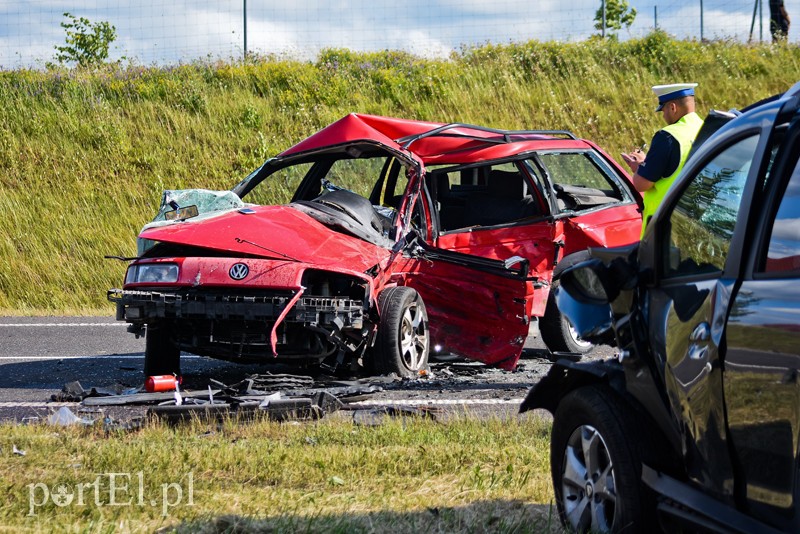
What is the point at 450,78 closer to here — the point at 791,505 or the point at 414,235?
the point at 414,235

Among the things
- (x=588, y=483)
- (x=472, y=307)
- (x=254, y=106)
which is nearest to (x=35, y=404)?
(x=472, y=307)

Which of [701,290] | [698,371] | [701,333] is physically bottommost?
[698,371]

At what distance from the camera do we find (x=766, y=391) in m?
3.04

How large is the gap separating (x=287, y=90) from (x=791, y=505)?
20.8m

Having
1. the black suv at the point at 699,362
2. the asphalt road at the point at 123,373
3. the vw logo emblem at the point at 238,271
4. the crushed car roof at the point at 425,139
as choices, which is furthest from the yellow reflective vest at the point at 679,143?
the black suv at the point at 699,362

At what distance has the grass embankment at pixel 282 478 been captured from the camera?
424cm

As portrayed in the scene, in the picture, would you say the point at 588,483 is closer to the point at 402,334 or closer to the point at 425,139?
the point at 402,334

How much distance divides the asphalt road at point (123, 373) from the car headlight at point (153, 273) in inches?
33.2

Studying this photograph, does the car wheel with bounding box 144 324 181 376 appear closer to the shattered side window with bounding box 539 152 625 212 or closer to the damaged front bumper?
the damaged front bumper

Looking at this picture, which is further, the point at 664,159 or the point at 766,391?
the point at 664,159

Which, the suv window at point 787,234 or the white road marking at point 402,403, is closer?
the suv window at point 787,234

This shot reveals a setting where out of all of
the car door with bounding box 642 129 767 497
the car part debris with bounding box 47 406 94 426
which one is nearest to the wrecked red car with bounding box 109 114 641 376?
the car part debris with bounding box 47 406 94 426

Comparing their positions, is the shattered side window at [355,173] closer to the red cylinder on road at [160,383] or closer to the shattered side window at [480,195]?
the shattered side window at [480,195]

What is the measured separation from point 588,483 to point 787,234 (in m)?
1.23
